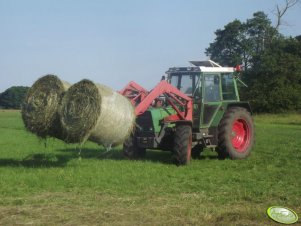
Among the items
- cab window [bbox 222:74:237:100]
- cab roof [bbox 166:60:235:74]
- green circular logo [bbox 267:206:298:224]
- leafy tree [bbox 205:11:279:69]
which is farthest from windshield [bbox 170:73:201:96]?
leafy tree [bbox 205:11:279:69]

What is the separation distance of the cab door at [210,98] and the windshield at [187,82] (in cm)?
19

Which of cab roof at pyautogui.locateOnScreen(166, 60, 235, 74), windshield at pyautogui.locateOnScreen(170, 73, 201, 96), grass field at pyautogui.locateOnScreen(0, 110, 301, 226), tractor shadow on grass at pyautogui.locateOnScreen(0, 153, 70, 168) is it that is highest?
cab roof at pyautogui.locateOnScreen(166, 60, 235, 74)

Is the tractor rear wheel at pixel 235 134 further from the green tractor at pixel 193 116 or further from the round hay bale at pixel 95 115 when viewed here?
the round hay bale at pixel 95 115

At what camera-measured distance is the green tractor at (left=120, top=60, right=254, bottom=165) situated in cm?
1201

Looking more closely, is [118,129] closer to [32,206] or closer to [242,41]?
[32,206]

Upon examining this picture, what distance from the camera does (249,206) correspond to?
7340mm

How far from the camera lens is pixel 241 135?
554 inches

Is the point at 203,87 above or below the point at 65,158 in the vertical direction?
above

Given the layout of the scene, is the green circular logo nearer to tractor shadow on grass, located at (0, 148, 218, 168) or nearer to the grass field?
the grass field

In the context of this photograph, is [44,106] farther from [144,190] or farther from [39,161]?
[39,161]

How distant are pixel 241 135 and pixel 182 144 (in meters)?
2.99

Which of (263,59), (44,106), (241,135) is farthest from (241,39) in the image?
(44,106)

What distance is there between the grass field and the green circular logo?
0.11 m

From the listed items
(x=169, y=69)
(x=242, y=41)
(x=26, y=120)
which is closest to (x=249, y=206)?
(x=26, y=120)
